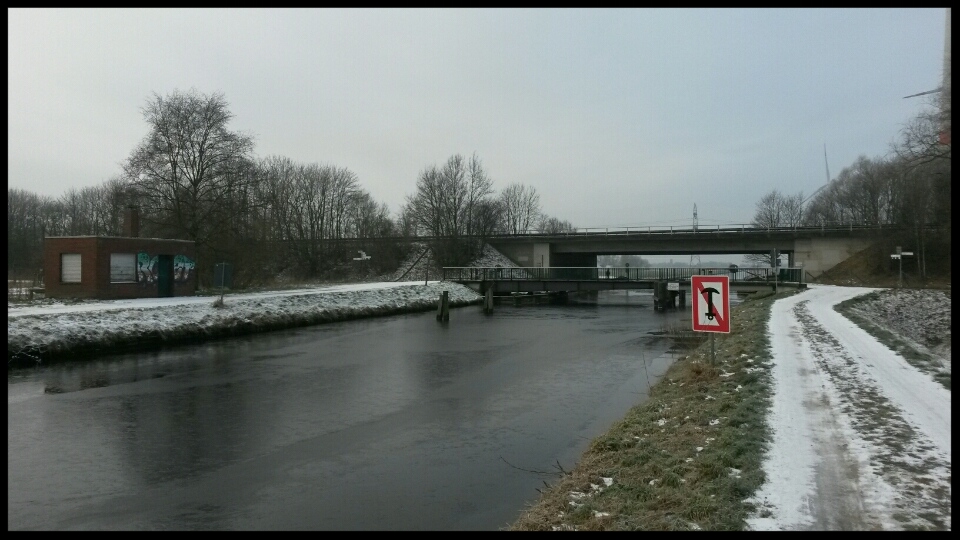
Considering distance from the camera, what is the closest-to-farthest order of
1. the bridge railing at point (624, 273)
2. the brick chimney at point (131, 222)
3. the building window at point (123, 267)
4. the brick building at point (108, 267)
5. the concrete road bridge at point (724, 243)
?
the brick building at point (108, 267) < the building window at point (123, 267) < the brick chimney at point (131, 222) < the bridge railing at point (624, 273) < the concrete road bridge at point (724, 243)

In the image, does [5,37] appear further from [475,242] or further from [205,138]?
[475,242]

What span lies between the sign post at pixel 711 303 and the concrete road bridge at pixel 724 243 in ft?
159

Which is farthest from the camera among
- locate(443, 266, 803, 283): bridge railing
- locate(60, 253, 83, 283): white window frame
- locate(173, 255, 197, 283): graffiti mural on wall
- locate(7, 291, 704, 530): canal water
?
locate(443, 266, 803, 283): bridge railing

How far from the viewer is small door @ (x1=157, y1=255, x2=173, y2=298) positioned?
1241 inches

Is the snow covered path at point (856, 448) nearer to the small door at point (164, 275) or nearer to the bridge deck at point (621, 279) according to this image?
the small door at point (164, 275)

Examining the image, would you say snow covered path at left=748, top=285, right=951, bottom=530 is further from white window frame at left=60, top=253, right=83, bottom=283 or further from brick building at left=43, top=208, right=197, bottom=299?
white window frame at left=60, top=253, right=83, bottom=283

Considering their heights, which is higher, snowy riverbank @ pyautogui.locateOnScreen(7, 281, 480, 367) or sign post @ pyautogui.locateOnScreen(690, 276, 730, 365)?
sign post @ pyautogui.locateOnScreen(690, 276, 730, 365)

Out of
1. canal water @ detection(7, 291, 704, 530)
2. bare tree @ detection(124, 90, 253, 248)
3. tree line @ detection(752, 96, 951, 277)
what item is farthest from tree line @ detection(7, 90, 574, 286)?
tree line @ detection(752, 96, 951, 277)

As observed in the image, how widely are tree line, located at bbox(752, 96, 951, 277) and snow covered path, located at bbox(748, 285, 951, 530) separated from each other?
76.0 ft

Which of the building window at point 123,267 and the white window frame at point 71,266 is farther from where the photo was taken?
the building window at point 123,267

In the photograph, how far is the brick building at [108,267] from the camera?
27734 millimetres

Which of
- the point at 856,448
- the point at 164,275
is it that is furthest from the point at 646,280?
the point at 856,448

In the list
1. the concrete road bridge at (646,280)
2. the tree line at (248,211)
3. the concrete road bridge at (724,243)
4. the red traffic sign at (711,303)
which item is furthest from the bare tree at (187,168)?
the concrete road bridge at (724,243)

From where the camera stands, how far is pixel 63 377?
15766 mm
